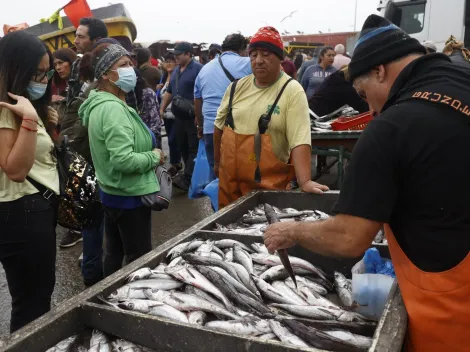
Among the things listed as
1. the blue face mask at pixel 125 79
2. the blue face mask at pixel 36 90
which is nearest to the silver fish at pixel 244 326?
the blue face mask at pixel 36 90

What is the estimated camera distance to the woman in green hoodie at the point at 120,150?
11.4ft

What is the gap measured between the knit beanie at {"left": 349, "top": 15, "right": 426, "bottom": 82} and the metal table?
4.25 meters

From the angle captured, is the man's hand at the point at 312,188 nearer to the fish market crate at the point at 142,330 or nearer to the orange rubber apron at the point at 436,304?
the fish market crate at the point at 142,330

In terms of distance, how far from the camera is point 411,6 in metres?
10.6

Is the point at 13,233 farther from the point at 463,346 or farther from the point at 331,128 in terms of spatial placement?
the point at 331,128

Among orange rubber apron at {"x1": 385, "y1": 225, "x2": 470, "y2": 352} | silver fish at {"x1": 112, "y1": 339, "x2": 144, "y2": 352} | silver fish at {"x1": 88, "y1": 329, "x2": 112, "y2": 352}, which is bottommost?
silver fish at {"x1": 112, "y1": 339, "x2": 144, "y2": 352}

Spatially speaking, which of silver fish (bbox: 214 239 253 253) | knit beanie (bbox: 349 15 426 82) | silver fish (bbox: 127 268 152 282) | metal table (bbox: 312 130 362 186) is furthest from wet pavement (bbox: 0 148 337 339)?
knit beanie (bbox: 349 15 426 82)

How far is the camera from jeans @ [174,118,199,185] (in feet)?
27.8

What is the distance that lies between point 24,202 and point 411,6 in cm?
1048

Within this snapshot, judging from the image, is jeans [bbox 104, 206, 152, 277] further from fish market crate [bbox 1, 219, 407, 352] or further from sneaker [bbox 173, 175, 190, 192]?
sneaker [bbox 173, 175, 190, 192]

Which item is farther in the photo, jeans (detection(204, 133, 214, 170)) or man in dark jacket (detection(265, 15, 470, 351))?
jeans (detection(204, 133, 214, 170))

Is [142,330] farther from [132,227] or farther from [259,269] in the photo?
[132,227]

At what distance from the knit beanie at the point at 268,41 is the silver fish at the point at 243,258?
192 centimetres

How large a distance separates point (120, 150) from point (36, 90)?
77cm
